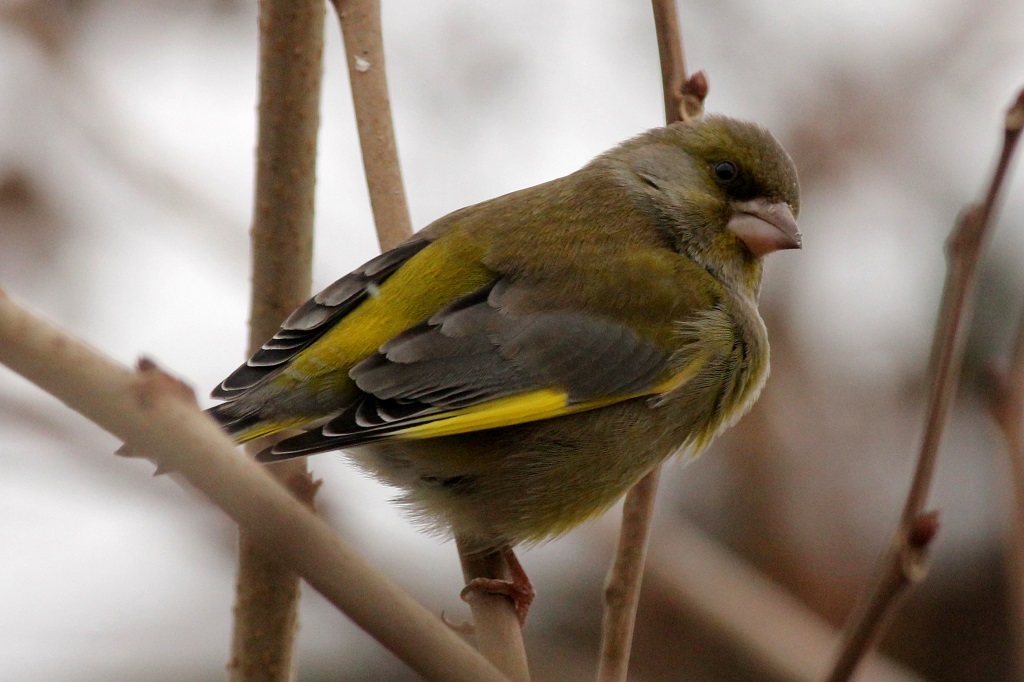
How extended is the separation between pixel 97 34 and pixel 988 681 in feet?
19.2

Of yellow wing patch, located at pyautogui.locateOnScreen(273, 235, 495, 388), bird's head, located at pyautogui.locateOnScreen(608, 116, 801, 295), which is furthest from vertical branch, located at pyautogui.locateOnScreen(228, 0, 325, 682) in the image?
bird's head, located at pyautogui.locateOnScreen(608, 116, 801, 295)

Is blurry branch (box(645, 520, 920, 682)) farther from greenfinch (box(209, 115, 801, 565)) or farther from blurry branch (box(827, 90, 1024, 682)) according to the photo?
blurry branch (box(827, 90, 1024, 682))

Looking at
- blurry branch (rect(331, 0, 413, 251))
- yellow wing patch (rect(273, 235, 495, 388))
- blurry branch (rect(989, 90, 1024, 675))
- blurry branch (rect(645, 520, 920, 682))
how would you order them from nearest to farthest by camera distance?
blurry branch (rect(989, 90, 1024, 675)) → yellow wing patch (rect(273, 235, 495, 388)) → blurry branch (rect(331, 0, 413, 251)) → blurry branch (rect(645, 520, 920, 682))

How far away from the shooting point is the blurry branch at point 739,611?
3.54 m

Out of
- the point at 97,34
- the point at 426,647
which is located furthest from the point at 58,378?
the point at 97,34

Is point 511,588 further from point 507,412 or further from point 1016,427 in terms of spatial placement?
point 1016,427

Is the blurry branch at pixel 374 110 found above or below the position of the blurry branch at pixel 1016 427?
above

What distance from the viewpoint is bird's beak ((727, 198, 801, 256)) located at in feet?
12.0

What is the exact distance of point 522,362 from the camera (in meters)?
3.12

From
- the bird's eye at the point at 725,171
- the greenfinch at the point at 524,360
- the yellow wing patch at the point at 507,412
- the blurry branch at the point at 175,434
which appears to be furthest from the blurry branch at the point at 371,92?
the blurry branch at the point at 175,434

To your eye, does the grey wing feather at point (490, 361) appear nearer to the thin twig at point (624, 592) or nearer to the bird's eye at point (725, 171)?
the thin twig at point (624, 592)

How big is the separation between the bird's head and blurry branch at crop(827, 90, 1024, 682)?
5.60 ft

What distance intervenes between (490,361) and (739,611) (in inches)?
54.5

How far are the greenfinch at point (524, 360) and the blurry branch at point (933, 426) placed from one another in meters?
1.37
